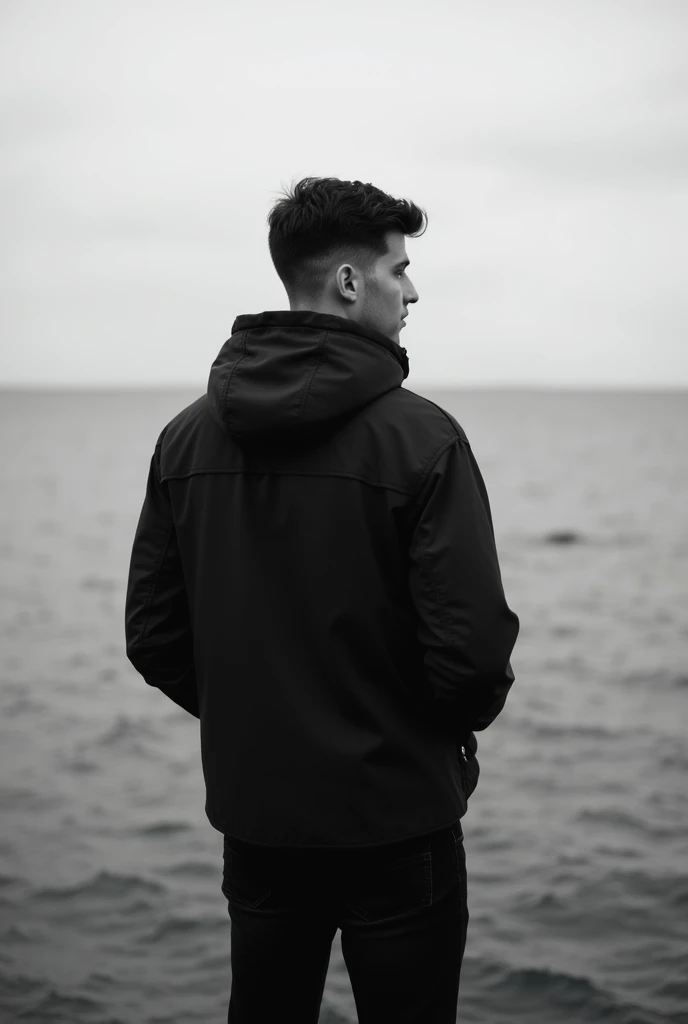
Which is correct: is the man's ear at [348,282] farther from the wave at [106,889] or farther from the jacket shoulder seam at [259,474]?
the wave at [106,889]

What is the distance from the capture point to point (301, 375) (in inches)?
78.9

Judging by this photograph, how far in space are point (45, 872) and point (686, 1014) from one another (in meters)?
3.08

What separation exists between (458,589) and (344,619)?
0.23 metres

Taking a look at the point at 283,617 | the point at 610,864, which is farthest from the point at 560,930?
the point at 283,617

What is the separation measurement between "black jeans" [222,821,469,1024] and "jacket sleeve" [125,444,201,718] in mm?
466

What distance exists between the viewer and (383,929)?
2037 millimetres

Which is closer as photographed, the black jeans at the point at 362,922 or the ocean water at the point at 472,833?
the black jeans at the point at 362,922

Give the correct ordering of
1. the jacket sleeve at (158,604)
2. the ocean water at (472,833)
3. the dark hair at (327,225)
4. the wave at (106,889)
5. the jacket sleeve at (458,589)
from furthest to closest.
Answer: the wave at (106,889) < the ocean water at (472,833) < the jacket sleeve at (158,604) < the dark hair at (327,225) < the jacket sleeve at (458,589)

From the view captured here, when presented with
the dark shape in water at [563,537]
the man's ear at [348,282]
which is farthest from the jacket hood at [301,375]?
the dark shape in water at [563,537]

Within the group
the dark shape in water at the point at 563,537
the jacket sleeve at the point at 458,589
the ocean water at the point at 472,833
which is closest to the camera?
the jacket sleeve at the point at 458,589

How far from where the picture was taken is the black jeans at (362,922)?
2039 mm

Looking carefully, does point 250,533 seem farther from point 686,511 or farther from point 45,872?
point 686,511

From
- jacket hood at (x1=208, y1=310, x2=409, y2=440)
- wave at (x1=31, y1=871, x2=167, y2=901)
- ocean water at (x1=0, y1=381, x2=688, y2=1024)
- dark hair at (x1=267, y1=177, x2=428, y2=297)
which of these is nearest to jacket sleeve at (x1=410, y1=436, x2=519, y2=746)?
jacket hood at (x1=208, y1=310, x2=409, y2=440)

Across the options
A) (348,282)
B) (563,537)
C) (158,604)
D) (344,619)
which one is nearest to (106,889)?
(158,604)
